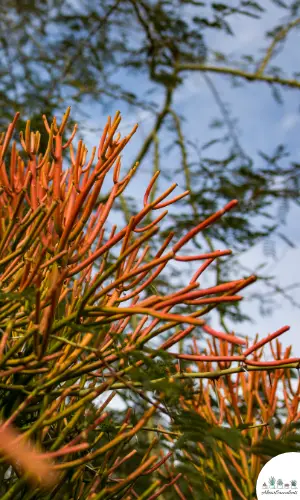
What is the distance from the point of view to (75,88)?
12.3 ft

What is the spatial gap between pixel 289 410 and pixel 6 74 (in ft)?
11.2

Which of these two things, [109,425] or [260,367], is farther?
[109,425]

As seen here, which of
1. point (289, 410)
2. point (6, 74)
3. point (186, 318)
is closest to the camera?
point (186, 318)

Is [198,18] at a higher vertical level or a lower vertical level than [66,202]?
higher

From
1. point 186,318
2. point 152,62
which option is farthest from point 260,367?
A: point 152,62

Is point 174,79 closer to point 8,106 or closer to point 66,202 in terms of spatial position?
point 8,106

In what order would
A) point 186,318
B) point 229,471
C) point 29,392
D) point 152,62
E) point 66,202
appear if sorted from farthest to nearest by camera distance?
point 152,62 < point 229,471 < point 66,202 < point 29,392 < point 186,318
